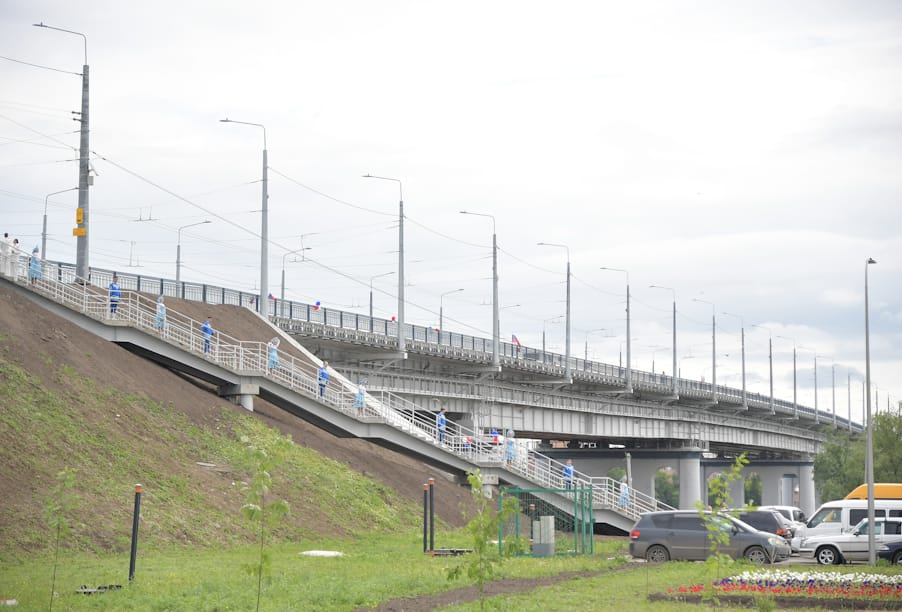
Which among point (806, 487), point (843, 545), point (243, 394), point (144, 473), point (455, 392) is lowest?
point (806, 487)

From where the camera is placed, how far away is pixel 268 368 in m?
42.0

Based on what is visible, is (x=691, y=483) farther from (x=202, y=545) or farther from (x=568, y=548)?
(x=202, y=545)

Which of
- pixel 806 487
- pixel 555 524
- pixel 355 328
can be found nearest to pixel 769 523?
pixel 555 524

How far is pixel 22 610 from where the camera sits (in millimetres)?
16875

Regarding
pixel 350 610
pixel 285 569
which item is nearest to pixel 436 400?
pixel 285 569

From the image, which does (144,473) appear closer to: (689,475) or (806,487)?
(689,475)

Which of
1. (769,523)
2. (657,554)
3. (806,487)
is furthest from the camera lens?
(806,487)

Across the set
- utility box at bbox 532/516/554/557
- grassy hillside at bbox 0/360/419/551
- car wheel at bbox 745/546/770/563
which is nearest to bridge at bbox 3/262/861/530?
grassy hillside at bbox 0/360/419/551

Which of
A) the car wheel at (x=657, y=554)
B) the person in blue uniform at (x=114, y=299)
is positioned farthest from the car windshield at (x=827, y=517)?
the person in blue uniform at (x=114, y=299)

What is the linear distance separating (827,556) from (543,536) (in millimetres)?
8232

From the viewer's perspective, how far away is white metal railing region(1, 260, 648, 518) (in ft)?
130

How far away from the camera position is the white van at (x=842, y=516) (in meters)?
33.0

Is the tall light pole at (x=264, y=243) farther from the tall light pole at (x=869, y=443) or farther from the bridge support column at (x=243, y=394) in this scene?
the tall light pole at (x=869, y=443)

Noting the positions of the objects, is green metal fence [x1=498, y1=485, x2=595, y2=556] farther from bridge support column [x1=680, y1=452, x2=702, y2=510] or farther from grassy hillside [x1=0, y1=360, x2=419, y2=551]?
bridge support column [x1=680, y1=452, x2=702, y2=510]
